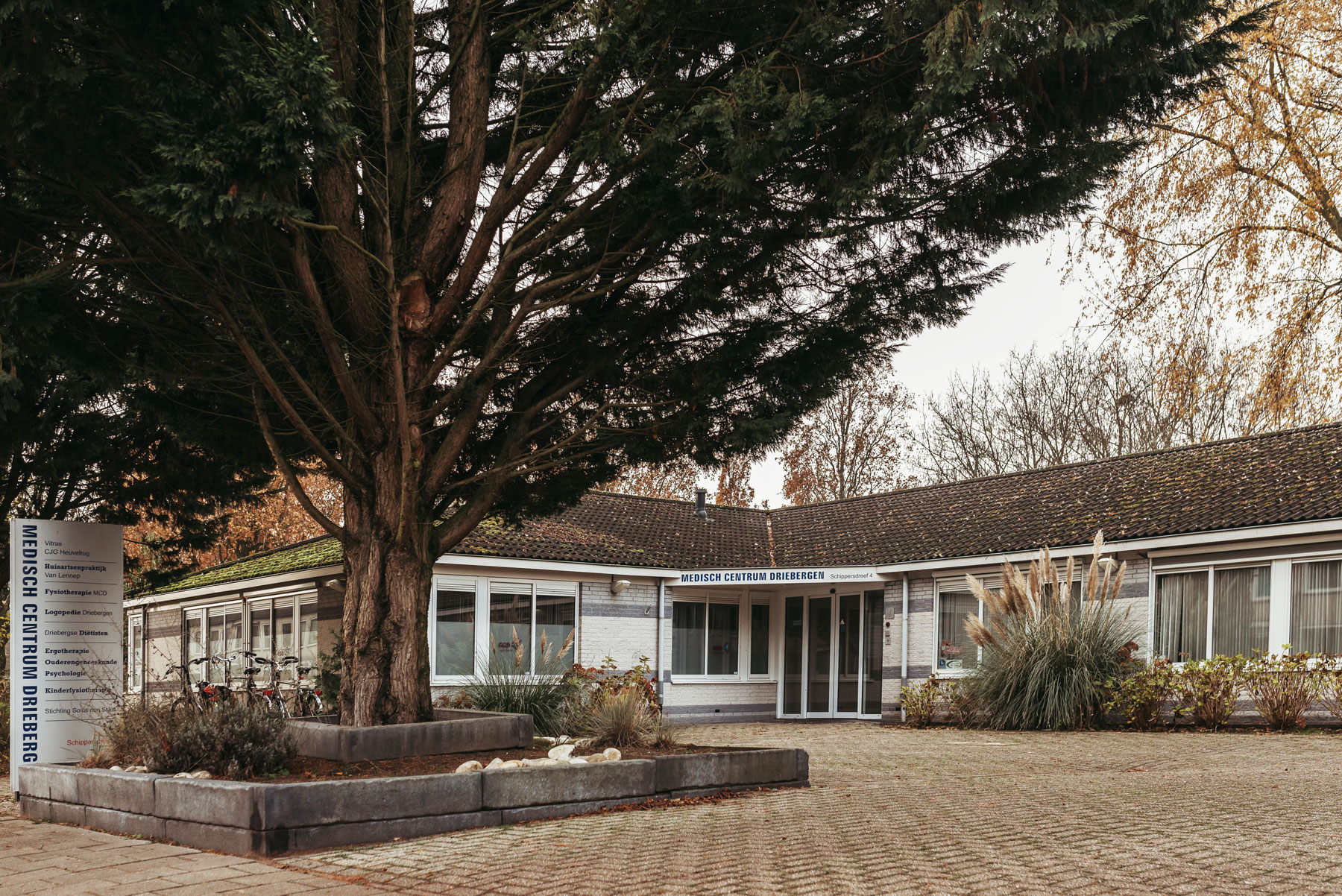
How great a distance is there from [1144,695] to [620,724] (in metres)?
8.97

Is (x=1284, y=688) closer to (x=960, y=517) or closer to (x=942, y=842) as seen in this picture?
(x=960, y=517)

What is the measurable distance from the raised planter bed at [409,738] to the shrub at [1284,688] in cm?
1047

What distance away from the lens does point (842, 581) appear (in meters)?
21.7

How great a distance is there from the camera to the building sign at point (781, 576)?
2133 cm

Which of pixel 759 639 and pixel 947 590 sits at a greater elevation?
pixel 947 590

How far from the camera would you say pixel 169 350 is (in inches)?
368

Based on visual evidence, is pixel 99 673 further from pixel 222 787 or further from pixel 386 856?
pixel 386 856

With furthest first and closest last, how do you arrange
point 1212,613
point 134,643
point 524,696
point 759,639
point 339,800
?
1. point 134,643
2. point 759,639
3. point 1212,613
4. point 524,696
5. point 339,800

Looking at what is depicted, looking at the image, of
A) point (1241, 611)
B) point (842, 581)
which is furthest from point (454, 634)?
point (1241, 611)

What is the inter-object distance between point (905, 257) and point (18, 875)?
730cm

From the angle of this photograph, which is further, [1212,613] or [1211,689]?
[1212,613]

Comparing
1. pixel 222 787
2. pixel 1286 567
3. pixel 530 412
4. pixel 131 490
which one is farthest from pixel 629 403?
pixel 1286 567

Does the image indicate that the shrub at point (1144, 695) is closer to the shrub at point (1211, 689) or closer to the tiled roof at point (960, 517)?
the shrub at point (1211, 689)

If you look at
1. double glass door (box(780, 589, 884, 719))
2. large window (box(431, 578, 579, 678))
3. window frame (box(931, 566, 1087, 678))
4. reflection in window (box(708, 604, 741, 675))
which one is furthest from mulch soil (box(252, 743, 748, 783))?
reflection in window (box(708, 604, 741, 675))
